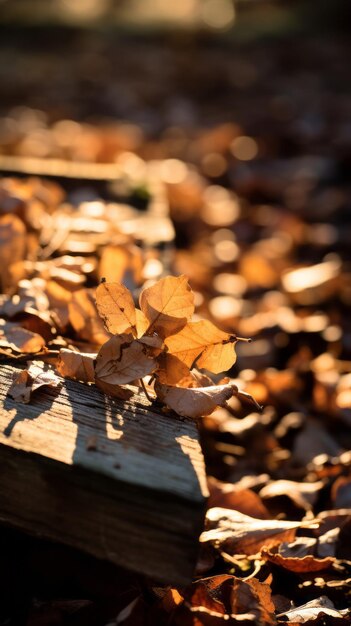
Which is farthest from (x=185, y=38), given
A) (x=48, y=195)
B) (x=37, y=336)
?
(x=37, y=336)

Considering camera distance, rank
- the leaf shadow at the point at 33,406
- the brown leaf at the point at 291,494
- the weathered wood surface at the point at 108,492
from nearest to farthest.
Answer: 1. the weathered wood surface at the point at 108,492
2. the leaf shadow at the point at 33,406
3. the brown leaf at the point at 291,494

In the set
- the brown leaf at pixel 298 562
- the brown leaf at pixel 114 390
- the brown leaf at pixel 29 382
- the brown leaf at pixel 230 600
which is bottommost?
the brown leaf at pixel 298 562

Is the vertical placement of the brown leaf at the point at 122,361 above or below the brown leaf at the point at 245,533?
above

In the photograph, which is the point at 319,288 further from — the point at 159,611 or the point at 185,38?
the point at 185,38

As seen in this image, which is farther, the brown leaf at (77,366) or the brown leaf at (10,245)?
the brown leaf at (10,245)

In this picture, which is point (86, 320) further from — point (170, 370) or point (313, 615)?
point (313, 615)

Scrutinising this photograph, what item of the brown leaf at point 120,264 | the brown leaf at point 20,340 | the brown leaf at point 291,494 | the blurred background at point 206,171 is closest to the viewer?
the brown leaf at point 20,340

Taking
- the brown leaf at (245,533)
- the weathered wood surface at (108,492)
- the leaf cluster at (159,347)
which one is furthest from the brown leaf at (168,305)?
the brown leaf at (245,533)

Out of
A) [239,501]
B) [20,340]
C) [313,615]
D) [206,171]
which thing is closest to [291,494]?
[239,501]

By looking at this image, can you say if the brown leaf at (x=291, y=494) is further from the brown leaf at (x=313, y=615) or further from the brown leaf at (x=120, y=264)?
the brown leaf at (x=120, y=264)
